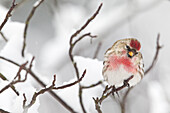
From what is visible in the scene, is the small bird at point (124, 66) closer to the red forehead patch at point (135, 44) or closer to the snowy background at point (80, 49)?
the red forehead patch at point (135, 44)

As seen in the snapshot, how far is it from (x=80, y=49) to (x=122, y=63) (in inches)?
49.5

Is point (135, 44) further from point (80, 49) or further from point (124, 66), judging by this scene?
point (80, 49)

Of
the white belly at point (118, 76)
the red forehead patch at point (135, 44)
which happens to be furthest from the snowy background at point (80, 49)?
the red forehead patch at point (135, 44)

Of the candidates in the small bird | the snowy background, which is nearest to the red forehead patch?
the small bird

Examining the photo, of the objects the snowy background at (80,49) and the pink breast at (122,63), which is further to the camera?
the snowy background at (80,49)

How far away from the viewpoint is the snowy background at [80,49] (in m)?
2.29

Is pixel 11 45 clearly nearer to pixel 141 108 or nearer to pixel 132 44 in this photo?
pixel 132 44

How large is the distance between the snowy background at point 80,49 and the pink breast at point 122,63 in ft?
0.59

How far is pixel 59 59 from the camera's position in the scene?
15.7 ft

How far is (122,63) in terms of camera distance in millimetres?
2137

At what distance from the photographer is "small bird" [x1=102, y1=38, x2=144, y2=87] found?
213cm

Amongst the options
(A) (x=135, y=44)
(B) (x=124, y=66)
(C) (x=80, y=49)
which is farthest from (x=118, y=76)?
(C) (x=80, y=49)

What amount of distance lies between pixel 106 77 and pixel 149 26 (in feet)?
15.0

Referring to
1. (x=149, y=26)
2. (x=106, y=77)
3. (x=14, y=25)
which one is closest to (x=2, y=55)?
(x=14, y=25)
